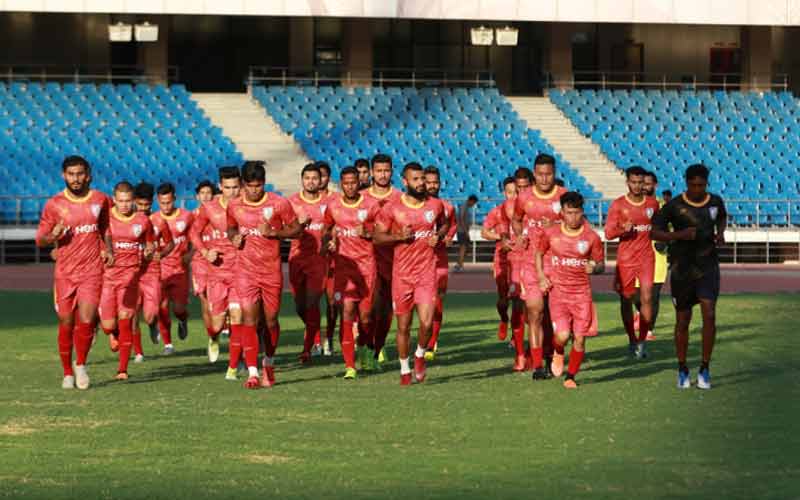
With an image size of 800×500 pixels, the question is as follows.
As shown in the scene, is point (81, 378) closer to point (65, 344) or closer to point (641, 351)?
point (65, 344)

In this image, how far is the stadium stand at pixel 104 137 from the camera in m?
41.2

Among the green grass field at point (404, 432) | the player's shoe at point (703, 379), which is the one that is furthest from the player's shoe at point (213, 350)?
the player's shoe at point (703, 379)

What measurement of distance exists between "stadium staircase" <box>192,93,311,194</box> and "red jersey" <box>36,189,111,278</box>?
26448mm

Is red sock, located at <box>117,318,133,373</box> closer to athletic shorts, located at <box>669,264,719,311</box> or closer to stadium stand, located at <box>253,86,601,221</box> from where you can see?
athletic shorts, located at <box>669,264,719,311</box>

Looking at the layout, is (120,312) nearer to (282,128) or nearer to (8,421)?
(8,421)

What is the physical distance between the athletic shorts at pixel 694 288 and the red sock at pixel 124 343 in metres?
5.34

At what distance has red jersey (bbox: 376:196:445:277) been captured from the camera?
1589 cm

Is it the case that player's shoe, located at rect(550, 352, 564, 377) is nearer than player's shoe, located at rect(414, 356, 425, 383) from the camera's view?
No

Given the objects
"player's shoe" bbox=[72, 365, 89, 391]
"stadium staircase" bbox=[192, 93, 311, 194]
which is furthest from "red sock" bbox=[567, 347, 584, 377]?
"stadium staircase" bbox=[192, 93, 311, 194]

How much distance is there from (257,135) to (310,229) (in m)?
→ 28.1

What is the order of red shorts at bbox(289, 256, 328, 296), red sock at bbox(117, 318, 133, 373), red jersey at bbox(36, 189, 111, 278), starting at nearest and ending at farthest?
red jersey at bbox(36, 189, 111, 278)
red sock at bbox(117, 318, 133, 373)
red shorts at bbox(289, 256, 328, 296)

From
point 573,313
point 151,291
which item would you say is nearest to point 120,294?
point 151,291

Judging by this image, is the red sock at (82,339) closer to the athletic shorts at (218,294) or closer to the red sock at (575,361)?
the athletic shorts at (218,294)

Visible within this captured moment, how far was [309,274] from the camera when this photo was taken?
60.6 ft
